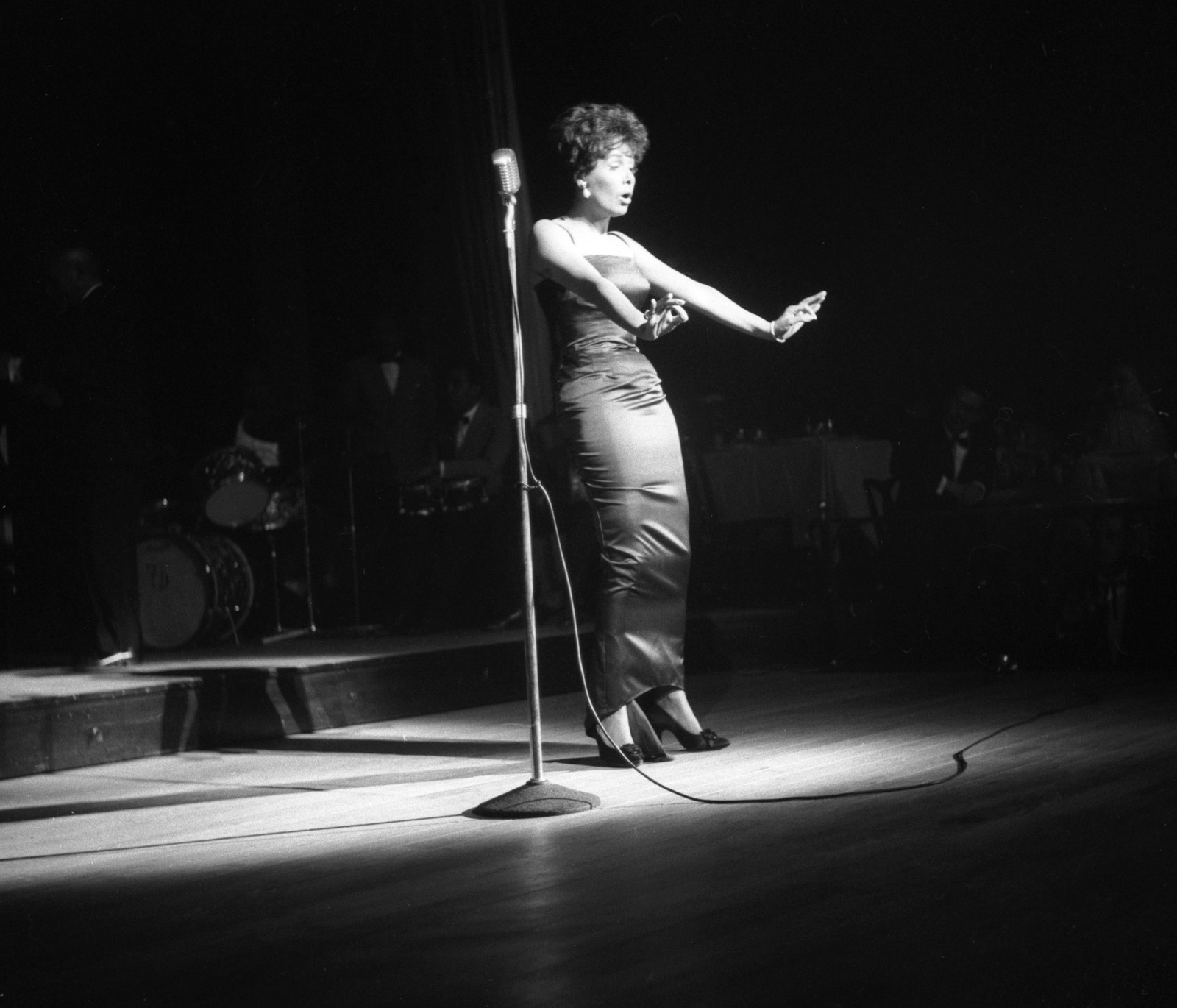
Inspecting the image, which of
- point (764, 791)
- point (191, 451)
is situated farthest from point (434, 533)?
point (764, 791)

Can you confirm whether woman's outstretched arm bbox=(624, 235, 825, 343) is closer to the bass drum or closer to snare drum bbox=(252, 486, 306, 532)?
the bass drum

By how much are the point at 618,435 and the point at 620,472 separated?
9cm

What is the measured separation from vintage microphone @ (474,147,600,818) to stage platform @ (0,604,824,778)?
1.64 meters

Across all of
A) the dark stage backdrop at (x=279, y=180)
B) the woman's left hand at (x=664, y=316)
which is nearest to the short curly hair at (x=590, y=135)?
the woman's left hand at (x=664, y=316)

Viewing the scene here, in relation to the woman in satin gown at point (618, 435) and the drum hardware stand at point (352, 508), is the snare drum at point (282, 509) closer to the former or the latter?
the drum hardware stand at point (352, 508)

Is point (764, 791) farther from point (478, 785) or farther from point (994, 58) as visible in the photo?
point (994, 58)

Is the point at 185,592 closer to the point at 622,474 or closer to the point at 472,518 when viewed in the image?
the point at 472,518

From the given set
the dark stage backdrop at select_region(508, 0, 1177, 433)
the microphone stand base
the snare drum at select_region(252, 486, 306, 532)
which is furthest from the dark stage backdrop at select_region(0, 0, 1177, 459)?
the microphone stand base

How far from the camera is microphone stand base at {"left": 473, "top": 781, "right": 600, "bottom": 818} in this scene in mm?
2842

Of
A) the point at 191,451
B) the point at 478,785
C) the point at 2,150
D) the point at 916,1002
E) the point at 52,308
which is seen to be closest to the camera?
the point at 916,1002

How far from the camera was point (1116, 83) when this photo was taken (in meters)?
9.17

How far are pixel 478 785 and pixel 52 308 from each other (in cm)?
275

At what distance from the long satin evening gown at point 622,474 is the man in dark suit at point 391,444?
312cm

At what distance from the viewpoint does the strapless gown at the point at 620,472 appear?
350 centimetres
